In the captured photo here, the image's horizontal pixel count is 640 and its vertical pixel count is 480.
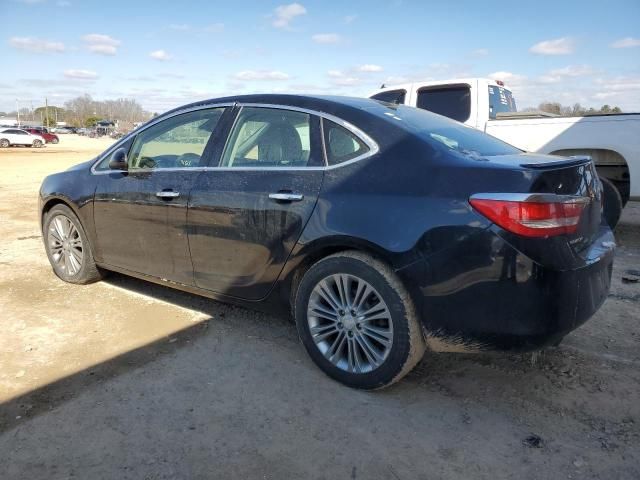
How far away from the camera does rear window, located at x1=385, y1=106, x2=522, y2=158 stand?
2971 mm

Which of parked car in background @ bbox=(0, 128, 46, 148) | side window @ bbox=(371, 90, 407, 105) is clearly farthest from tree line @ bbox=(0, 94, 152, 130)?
side window @ bbox=(371, 90, 407, 105)

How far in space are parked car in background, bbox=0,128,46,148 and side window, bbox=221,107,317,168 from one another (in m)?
42.9

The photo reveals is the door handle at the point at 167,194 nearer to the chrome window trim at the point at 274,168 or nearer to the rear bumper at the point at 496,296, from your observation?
the chrome window trim at the point at 274,168

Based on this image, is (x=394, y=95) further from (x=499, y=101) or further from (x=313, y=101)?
(x=313, y=101)

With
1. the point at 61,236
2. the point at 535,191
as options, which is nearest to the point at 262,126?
the point at 535,191

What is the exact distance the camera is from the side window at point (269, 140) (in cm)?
324

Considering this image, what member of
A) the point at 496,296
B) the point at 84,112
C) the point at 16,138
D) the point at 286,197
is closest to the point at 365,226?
the point at 286,197

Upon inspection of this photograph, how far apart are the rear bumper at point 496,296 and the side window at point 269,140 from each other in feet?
3.51

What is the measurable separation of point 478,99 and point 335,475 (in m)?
7.09

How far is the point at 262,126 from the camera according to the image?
3502mm

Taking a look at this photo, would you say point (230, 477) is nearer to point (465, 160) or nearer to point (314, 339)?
point (314, 339)

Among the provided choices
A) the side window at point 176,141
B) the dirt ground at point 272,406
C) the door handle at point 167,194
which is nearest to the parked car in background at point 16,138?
the dirt ground at point 272,406

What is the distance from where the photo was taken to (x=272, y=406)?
9.27 feet

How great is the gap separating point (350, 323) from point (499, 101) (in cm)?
680
